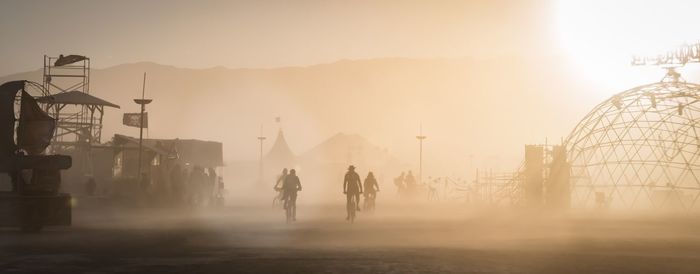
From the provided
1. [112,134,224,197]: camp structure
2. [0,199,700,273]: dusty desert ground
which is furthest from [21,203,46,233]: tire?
[112,134,224,197]: camp structure

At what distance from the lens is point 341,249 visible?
18.8m

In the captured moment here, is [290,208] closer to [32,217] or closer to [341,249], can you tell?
[32,217]

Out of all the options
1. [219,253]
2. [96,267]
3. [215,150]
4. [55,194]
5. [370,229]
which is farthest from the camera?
[215,150]

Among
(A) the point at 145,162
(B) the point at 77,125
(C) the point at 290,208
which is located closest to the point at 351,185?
(C) the point at 290,208

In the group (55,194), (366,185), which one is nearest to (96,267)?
(55,194)

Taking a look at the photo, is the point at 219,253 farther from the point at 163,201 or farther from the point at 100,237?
the point at 163,201

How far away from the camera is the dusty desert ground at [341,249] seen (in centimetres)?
1496

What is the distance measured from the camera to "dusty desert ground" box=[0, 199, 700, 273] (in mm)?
14961

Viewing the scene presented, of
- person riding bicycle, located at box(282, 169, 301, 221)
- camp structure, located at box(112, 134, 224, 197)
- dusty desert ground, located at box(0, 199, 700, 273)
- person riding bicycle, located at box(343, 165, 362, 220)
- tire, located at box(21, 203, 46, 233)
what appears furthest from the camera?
camp structure, located at box(112, 134, 224, 197)

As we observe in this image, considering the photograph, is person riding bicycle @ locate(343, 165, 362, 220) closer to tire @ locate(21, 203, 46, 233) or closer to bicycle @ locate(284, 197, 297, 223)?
bicycle @ locate(284, 197, 297, 223)

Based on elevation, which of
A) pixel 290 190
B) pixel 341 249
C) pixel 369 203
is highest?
pixel 290 190

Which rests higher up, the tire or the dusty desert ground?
the tire

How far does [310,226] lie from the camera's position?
94.6 ft

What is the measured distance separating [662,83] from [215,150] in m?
34.6
